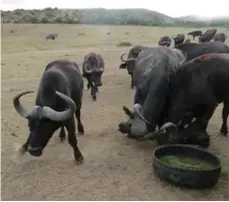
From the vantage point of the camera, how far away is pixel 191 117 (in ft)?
25.1

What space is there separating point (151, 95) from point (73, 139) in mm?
1835

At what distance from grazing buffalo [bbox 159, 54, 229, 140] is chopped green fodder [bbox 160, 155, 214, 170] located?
0.99 metres

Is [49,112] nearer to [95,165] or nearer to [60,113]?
[60,113]

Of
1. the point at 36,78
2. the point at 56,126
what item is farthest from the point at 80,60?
the point at 56,126

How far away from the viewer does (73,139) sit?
6.90m

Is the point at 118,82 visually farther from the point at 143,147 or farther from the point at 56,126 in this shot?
the point at 56,126

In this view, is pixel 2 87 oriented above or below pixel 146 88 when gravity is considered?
below

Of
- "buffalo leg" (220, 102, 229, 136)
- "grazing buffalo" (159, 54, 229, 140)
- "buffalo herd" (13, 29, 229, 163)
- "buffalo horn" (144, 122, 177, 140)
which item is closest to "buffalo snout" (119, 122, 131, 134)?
"buffalo herd" (13, 29, 229, 163)

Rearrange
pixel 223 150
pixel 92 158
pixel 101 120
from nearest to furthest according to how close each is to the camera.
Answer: pixel 92 158
pixel 223 150
pixel 101 120

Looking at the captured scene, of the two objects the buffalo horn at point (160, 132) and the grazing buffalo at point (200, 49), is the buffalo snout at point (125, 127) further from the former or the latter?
Answer: the grazing buffalo at point (200, 49)

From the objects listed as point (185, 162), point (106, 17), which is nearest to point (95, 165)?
point (185, 162)

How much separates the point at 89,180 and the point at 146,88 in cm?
244

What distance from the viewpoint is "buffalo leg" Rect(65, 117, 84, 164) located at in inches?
266

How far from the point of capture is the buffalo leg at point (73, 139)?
6.75m
